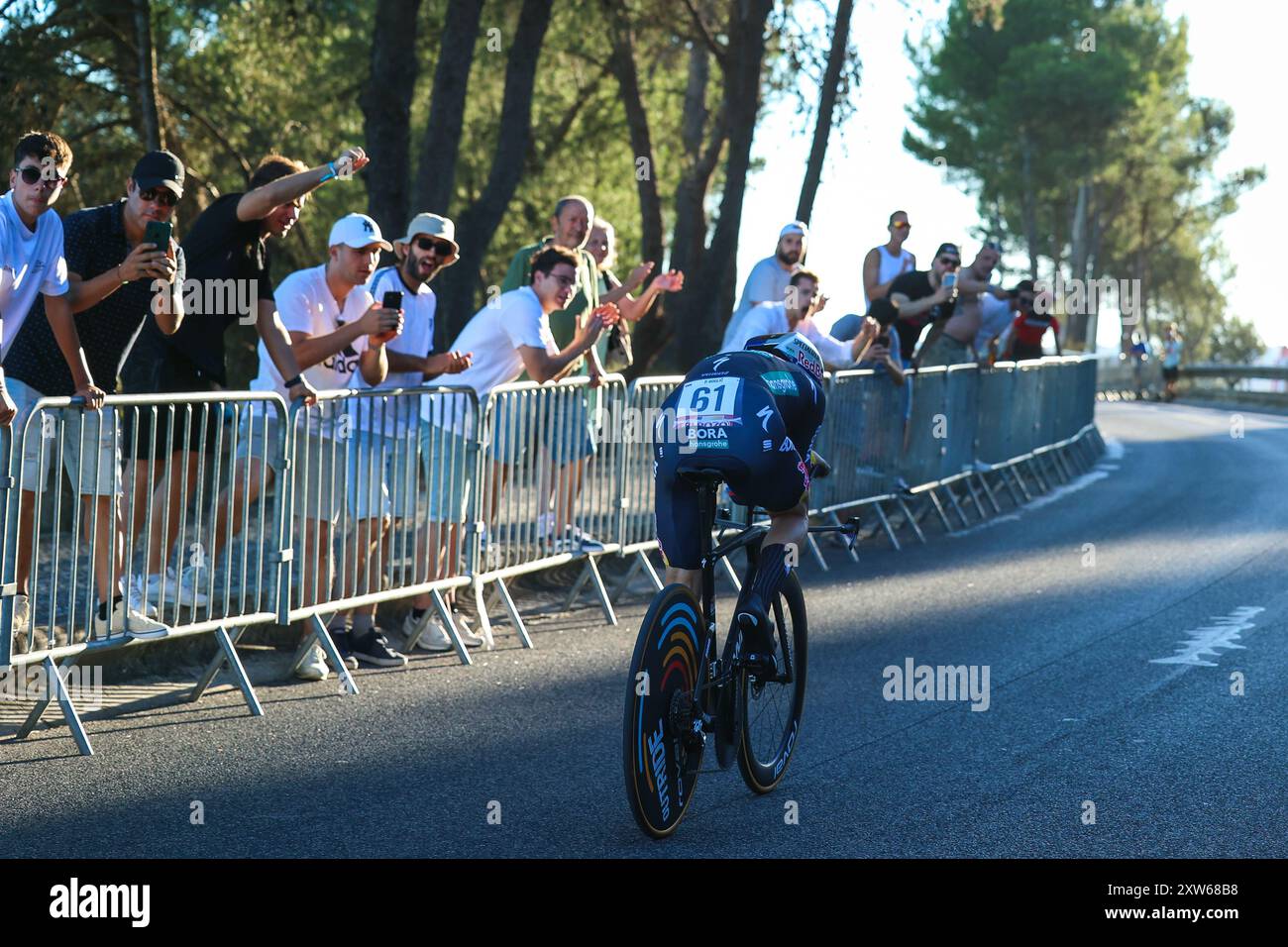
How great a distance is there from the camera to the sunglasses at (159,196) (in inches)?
313

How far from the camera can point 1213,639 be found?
1003 cm

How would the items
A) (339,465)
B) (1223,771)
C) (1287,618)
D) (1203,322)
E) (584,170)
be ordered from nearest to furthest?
(1223,771), (339,465), (1287,618), (584,170), (1203,322)

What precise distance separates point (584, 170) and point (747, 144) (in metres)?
18.9

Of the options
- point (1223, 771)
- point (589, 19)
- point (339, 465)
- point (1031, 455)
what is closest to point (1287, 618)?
point (1223, 771)

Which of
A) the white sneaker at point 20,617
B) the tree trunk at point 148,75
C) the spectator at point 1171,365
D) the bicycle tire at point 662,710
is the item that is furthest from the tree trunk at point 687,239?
the spectator at point 1171,365

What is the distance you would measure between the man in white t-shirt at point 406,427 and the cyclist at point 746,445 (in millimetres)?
3213

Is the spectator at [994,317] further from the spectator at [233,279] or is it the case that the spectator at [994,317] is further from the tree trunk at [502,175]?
the spectator at [233,279]

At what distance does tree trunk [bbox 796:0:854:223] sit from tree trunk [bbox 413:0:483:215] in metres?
7.45

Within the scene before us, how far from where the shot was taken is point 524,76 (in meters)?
19.9

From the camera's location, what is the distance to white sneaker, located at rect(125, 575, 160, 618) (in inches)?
308

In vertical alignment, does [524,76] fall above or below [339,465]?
above

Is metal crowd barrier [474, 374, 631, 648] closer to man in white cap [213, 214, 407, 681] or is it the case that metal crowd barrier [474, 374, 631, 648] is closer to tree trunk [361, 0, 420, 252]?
man in white cap [213, 214, 407, 681]

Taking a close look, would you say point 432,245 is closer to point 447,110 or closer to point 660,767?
point 660,767

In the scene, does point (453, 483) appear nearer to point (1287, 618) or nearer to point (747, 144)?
point (1287, 618)
